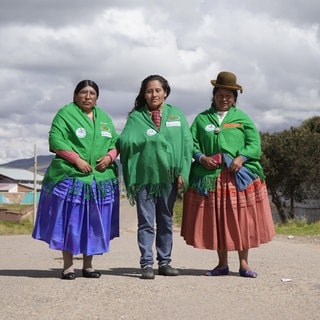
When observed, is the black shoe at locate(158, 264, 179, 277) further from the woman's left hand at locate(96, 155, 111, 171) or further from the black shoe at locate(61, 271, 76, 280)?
the woman's left hand at locate(96, 155, 111, 171)

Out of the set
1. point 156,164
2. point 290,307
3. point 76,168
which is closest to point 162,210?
point 156,164

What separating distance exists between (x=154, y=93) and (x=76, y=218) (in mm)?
1554

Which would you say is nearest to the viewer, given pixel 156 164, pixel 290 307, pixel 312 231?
pixel 290 307

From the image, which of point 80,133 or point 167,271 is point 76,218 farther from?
point 167,271

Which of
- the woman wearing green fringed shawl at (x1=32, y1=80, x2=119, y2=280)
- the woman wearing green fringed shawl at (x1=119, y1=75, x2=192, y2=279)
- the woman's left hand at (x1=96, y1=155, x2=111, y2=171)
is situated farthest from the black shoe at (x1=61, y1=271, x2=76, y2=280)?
the woman's left hand at (x1=96, y1=155, x2=111, y2=171)

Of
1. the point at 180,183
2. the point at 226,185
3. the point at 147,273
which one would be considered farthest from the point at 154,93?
the point at 147,273

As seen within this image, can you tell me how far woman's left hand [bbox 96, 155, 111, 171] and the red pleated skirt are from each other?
957 mm

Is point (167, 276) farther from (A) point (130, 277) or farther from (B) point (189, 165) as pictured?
(B) point (189, 165)

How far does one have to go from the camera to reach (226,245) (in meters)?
6.99

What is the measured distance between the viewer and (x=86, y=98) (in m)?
6.93

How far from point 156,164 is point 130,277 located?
1.24m

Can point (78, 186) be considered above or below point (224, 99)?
below

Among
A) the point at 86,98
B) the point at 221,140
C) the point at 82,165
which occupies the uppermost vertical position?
the point at 86,98

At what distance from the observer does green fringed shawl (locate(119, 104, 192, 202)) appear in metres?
6.77
